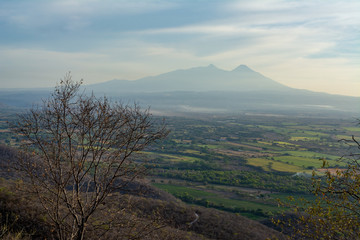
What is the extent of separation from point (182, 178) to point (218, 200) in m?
10.6

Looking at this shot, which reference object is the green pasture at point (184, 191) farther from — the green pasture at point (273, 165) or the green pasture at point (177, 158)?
the green pasture at point (273, 165)

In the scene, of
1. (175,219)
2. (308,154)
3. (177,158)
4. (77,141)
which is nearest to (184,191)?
(175,219)

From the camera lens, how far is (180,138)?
8050cm

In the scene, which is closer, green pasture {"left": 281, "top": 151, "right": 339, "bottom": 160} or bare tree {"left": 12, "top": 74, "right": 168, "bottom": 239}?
bare tree {"left": 12, "top": 74, "right": 168, "bottom": 239}

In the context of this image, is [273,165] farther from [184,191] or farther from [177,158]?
[184,191]

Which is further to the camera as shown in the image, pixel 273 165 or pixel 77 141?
pixel 273 165

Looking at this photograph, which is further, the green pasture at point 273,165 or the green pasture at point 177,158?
the green pasture at point 177,158

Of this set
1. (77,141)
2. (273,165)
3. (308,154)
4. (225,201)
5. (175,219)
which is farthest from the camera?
(308,154)

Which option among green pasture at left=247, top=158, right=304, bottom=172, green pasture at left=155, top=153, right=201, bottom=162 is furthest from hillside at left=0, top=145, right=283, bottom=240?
green pasture at left=155, top=153, right=201, bottom=162

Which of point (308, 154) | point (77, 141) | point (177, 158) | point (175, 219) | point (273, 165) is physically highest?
point (77, 141)

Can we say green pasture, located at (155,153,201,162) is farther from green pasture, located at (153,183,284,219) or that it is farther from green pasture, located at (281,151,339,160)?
green pasture, located at (281,151,339,160)

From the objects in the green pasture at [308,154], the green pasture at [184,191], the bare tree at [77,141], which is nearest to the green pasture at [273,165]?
the green pasture at [308,154]

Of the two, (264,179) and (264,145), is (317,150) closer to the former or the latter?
(264,145)

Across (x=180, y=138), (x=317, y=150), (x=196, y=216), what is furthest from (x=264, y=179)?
(x=180, y=138)
